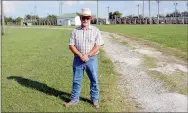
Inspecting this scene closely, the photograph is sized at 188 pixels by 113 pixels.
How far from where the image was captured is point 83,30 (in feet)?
22.1

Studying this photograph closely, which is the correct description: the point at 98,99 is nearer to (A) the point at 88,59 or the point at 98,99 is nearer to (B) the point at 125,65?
(A) the point at 88,59

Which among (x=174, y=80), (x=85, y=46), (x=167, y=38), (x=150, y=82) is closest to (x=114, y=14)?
(x=167, y=38)

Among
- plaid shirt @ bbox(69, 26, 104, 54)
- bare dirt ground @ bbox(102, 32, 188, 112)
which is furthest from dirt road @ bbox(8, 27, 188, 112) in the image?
plaid shirt @ bbox(69, 26, 104, 54)

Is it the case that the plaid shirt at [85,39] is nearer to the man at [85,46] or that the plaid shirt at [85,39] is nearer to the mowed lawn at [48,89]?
the man at [85,46]

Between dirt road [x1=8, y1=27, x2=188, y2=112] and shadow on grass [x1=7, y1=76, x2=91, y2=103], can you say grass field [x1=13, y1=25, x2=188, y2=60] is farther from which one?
shadow on grass [x1=7, y1=76, x2=91, y2=103]

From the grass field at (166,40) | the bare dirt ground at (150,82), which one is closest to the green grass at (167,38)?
the grass field at (166,40)

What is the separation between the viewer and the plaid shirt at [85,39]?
6.75 m

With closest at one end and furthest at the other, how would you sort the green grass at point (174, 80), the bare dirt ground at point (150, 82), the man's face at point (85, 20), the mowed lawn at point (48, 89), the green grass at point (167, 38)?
the man's face at point (85, 20), the mowed lawn at point (48, 89), the bare dirt ground at point (150, 82), the green grass at point (174, 80), the green grass at point (167, 38)

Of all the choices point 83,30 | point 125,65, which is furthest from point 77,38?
point 125,65

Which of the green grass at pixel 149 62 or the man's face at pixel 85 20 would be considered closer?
the man's face at pixel 85 20

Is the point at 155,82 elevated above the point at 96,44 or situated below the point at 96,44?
below

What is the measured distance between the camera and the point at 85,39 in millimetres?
6770

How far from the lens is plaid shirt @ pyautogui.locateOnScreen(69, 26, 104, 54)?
675 cm

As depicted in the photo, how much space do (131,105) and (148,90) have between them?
136cm
